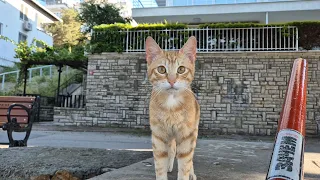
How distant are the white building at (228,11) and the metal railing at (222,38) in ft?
13.6

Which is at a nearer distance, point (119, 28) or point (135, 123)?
point (135, 123)

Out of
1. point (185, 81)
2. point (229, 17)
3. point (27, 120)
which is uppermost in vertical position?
point (229, 17)

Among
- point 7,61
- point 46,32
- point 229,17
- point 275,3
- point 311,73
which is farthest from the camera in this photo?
point 46,32

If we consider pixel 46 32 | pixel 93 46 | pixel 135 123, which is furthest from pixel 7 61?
pixel 135 123

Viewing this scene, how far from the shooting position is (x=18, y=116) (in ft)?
17.6

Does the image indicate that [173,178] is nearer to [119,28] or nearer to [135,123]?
[135,123]

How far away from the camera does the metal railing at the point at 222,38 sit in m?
11.0

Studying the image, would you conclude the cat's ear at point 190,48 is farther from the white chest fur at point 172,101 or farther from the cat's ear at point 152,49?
the white chest fur at point 172,101

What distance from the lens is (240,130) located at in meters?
10.4

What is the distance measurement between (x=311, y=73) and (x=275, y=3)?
6.30 meters

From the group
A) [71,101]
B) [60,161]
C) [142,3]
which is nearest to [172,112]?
[60,161]

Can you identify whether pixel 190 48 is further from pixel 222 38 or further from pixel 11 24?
pixel 11 24

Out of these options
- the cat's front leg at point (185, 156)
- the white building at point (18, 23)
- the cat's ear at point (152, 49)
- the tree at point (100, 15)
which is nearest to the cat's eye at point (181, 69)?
the cat's ear at point (152, 49)

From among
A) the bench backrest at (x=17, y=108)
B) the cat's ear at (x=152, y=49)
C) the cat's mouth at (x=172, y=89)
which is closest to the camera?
the cat's mouth at (x=172, y=89)
